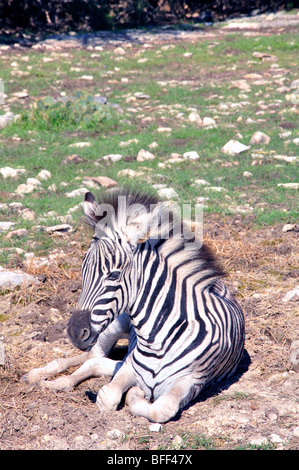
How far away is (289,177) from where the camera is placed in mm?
8352

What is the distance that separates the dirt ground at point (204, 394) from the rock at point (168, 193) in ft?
3.11

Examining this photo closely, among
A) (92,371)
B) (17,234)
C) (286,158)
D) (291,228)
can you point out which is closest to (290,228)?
(291,228)

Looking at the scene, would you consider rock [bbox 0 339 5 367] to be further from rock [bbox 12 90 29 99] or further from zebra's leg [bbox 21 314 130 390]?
rock [bbox 12 90 29 99]

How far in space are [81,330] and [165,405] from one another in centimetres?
69

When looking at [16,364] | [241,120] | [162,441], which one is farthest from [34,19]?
[162,441]

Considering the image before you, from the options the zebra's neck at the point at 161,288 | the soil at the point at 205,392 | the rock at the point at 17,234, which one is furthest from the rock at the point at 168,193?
the zebra's neck at the point at 161,288

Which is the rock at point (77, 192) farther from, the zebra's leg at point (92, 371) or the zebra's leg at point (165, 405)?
the zebra's leg at point (165, 405)

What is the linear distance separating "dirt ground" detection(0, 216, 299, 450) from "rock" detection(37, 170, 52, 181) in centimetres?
205

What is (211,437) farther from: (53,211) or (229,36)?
(229,36)

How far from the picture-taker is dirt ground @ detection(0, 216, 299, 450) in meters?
3.53

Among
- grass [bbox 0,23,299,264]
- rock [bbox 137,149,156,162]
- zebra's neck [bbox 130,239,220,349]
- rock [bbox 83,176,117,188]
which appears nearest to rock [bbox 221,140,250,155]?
grass [bbox 0,23,299,264]

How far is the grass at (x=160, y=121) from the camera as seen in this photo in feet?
26.0
